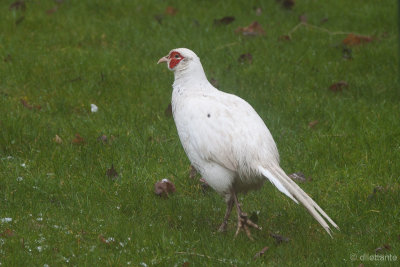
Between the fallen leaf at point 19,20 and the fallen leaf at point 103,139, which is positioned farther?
the fallen leaf at point 19,20

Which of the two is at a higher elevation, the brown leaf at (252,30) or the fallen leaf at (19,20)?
the fallen leaf at (19,20)

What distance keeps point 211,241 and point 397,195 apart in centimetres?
165

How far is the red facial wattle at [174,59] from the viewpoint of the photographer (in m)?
5.50

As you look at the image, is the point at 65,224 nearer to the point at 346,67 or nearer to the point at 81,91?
the point at 81,91

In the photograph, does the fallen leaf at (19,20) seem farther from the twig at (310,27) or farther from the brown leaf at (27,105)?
the twig at (310,27)

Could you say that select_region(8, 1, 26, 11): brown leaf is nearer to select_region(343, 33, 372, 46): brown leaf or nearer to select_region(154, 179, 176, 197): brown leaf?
select_region(343, 33, 372, 46): brown leaf

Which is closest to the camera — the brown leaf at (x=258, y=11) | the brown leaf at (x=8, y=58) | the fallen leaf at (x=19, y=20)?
the brown leaf at (x=8, y=58)

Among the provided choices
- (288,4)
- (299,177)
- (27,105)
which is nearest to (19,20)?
(27,105)

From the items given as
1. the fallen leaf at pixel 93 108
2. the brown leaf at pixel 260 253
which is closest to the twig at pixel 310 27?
the fallen leaf at pixel 93 108

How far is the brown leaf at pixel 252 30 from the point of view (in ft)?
29.5

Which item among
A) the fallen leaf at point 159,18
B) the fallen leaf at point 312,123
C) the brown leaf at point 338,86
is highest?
the fallen leaf at point 312,123

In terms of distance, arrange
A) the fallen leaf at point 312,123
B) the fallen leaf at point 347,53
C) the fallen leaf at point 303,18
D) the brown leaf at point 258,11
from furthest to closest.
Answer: the brown leaf at point 258,11, the fallen leaf at point 303,18, the fallen leaf at point 347,53, the fallen leaf at point 312,123

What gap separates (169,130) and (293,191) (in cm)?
238

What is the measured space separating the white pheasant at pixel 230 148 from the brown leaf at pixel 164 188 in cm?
65
